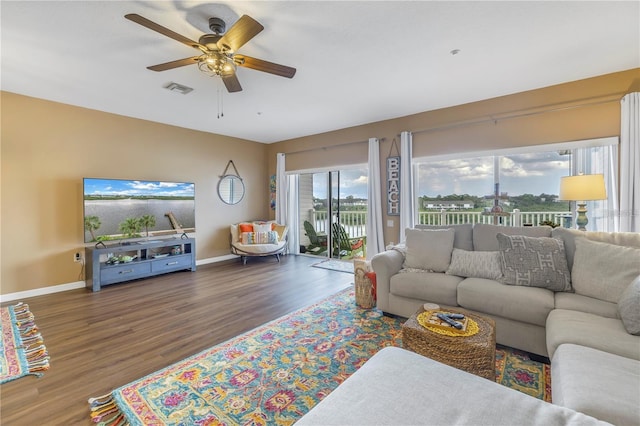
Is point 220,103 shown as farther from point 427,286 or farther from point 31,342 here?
point 427,286

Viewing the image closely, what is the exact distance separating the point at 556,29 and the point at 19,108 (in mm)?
6044

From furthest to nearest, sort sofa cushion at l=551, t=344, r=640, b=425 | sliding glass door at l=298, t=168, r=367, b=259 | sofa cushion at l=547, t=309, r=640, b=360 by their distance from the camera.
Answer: sliding glass door at l=298, t=168, r=367, b=259, sofa cushion at l=547, t=309, r=640, b=360, sofa cushion at l=551, t=344, r=640, b=425

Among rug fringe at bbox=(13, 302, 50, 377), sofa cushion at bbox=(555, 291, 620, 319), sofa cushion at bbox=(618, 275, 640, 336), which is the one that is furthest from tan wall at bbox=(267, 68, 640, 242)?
rug fringe at bbox=(13, 302, 50, 377)

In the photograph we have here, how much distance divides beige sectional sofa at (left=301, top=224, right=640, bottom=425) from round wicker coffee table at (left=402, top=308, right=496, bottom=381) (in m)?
0.32

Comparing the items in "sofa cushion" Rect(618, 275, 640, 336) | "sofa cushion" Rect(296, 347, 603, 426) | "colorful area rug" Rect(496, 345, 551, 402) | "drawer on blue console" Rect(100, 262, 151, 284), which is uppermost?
"sofa cushion" Rect(618, 275, 640, 336)

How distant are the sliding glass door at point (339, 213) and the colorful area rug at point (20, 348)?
450 cm

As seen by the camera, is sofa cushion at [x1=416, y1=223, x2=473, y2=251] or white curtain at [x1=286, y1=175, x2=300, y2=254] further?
white curtain at [x1=286, y1=175, x2=300, y2=254]

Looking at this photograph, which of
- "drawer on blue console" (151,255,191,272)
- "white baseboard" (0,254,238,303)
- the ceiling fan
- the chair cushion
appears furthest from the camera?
the chair cushion

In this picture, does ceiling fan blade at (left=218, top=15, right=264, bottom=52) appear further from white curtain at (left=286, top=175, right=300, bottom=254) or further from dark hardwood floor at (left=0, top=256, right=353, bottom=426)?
white curtain at (left=286, top=175, right=300, bottom=254)

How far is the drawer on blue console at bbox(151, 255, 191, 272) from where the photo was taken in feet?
15.0

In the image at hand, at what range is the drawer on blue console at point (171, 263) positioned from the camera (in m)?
4.57

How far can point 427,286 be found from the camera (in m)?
2.66

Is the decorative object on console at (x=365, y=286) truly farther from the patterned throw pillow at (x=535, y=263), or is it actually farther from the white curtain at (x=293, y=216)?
the white curtain at (x=293, y=216)

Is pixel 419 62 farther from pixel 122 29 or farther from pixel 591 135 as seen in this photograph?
pixel 122 29
